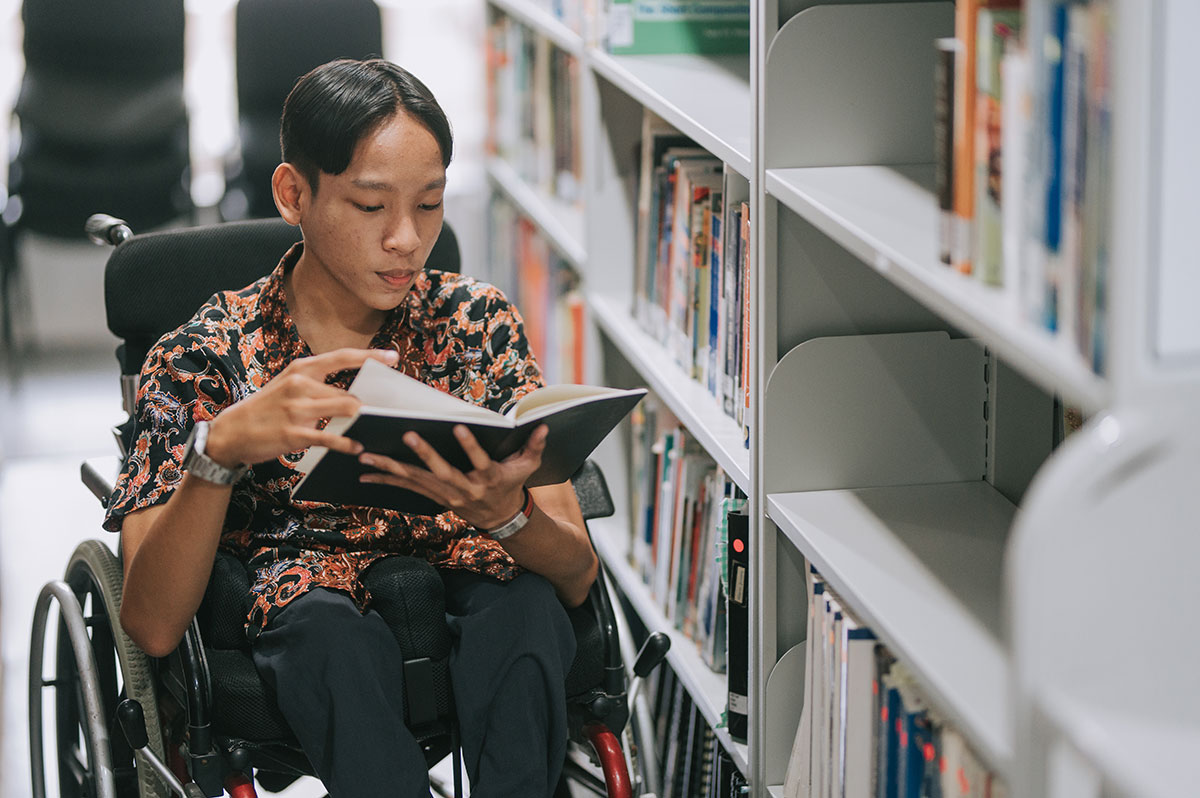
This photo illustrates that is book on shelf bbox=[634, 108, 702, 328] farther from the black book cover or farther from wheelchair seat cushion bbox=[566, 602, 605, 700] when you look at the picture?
wheelchair seat cushion bbox=[566, 602, 605, 700]

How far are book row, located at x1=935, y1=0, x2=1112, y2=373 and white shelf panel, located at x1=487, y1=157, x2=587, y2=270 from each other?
1.47 m

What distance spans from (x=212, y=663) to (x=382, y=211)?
0.53 m

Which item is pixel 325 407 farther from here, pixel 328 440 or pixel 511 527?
pixel 511 527

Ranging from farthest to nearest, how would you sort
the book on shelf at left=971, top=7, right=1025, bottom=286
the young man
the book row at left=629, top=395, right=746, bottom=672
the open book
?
1. the book row at left=629, top=395, right=746, bottom=672
2. the young man
3. the open book
4. the book on shelf at left=971, top=7, right=1025, bottom=286

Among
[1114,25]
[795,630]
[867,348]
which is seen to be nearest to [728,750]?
[795,630]

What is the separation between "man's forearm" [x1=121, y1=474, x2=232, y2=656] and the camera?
4.79ft

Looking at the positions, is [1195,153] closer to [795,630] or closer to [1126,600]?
[1126,600]

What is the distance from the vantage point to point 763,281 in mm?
1540

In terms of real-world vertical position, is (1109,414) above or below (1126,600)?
above

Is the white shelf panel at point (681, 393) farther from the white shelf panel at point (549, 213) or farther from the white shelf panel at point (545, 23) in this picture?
the white shelf panel at point (545, 23)

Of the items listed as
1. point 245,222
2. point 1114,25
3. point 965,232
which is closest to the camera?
point 1114,25

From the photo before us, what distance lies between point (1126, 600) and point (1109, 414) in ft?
0.40

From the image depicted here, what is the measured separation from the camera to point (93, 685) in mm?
1614

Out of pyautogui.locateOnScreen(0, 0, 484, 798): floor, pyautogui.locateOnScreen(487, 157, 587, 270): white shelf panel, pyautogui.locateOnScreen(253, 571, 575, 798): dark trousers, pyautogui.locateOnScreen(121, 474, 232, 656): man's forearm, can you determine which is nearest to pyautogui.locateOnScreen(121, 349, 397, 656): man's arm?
pyautogui.locateOnScreen(121, 474, 232, 656): man's forearm
